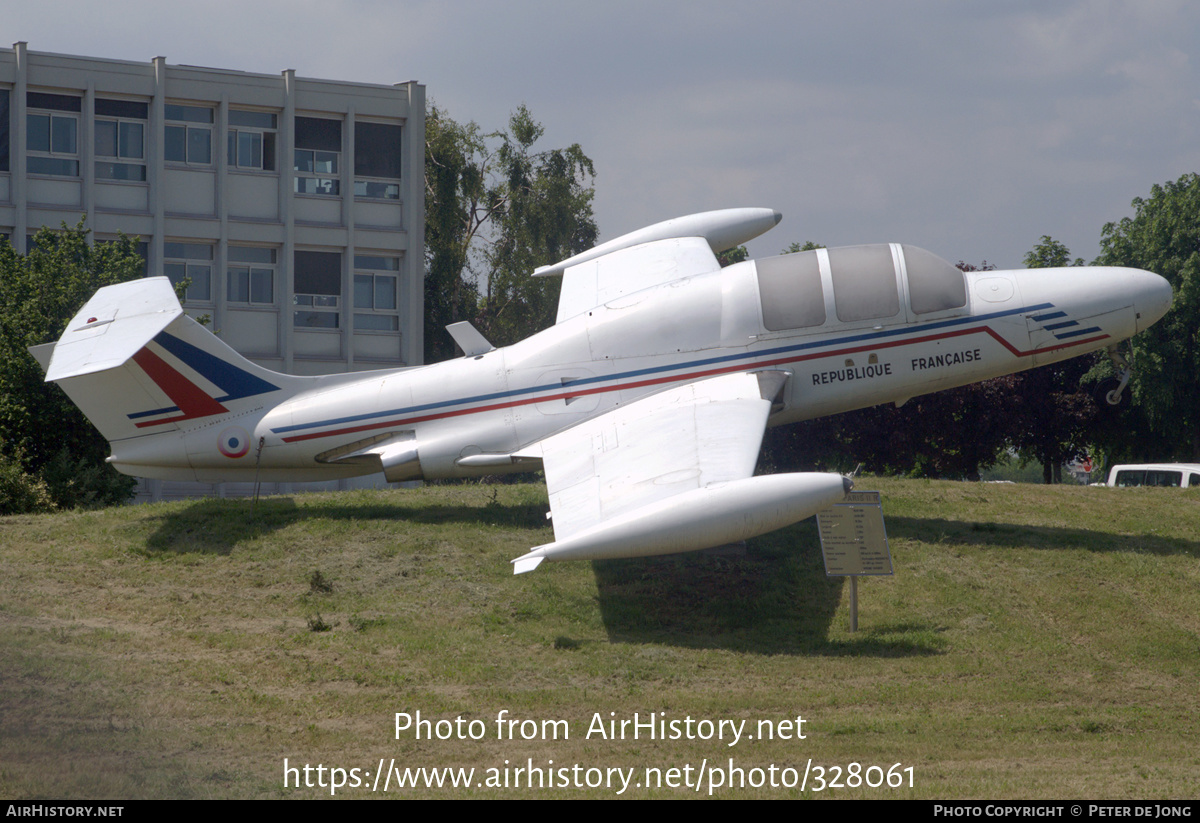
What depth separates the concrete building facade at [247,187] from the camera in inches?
1564

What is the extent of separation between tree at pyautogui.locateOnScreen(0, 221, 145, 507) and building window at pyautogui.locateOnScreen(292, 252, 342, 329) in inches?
736

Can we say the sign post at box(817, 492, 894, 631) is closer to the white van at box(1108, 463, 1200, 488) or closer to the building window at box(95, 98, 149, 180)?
the white van at box(1108, 463, 1200, 488)

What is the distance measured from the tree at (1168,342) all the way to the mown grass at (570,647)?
24515 millimetres

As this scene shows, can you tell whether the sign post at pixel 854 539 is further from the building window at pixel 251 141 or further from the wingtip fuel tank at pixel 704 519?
the building window at pixel 251 141

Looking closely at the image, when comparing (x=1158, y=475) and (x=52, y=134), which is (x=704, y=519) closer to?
(x=1158, y=475)

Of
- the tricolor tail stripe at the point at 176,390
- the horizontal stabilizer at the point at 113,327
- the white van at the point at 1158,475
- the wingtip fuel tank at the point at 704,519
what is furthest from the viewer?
the white van at the point at 1158,475

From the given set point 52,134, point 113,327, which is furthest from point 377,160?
point 113,327

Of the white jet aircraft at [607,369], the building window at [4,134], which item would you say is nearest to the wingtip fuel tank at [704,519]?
the white jet aircraft at [607,369]

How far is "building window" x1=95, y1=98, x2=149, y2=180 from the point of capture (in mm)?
40594

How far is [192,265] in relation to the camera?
41.6m

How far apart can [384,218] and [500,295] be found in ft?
28.0

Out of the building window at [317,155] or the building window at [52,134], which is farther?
the building window at [317,155]

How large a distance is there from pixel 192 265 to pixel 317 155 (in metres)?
6.61

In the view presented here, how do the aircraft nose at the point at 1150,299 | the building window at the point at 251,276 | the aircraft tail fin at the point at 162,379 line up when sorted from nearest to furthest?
the aircraft nose at the point at 1150,299 → the aircraft tail fin at the point at 162,379 → the building window at the point at 251,276
